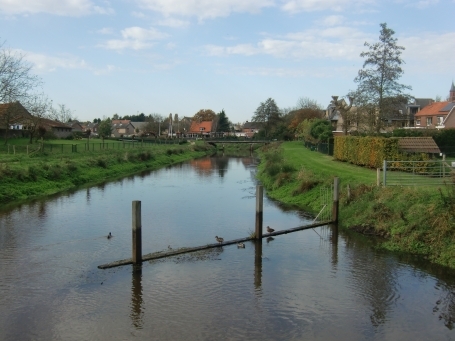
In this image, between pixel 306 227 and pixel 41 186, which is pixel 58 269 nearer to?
pixel 306 227

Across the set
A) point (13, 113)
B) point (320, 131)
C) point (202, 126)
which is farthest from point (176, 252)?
point (202, 126)

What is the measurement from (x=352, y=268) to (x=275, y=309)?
4911 mm

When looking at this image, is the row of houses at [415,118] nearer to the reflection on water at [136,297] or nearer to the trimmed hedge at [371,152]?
the trimmed hedge at [371,152]

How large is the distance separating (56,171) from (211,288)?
27213 mm

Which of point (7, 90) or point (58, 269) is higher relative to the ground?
point (7, 90)

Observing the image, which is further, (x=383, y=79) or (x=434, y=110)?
(x=434, y=110)

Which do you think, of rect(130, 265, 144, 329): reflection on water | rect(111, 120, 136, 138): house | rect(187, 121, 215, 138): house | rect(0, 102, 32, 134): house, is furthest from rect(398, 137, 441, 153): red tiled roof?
rect(111, 120, 136, 138): house

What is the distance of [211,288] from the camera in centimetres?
1427

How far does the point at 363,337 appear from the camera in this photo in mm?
11281

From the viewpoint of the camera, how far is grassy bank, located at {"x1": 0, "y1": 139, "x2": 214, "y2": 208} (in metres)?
31.7

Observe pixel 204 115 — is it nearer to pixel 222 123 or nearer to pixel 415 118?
pixel 222 123

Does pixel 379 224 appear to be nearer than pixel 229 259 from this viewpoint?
No

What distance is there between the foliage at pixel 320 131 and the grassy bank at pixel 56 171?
22.8m

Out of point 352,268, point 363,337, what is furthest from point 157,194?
point 363,337
